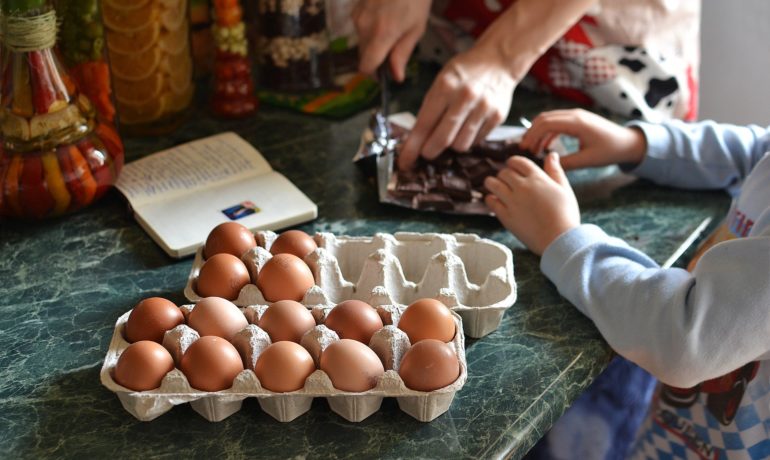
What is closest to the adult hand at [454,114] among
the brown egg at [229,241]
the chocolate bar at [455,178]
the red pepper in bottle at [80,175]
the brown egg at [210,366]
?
the chocolate bar at [455,178]

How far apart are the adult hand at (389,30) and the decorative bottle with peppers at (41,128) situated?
48 centimetres

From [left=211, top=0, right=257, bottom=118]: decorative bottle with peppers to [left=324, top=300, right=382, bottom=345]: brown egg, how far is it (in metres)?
0.76

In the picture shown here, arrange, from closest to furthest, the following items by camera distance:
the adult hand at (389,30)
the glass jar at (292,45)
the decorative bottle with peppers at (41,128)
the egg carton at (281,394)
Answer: the egg carton at (281,394)
the decorative bottle with peppers at (41,128)
the adult hand at (389,30)
the glass jar at (292,45)

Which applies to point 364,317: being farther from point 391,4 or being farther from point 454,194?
point 391,4

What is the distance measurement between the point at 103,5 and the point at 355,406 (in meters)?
0.87

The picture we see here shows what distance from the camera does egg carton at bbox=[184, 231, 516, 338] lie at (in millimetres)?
1081

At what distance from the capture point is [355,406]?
94cm

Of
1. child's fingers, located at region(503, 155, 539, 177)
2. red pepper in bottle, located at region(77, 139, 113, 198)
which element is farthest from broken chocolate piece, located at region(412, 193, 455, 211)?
red pepper in bottle, located at region(77, 139, 113, 198)

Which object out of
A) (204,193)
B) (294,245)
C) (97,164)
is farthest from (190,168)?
(294,245)

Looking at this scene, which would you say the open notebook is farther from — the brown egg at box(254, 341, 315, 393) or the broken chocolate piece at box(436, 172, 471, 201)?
the brown egg at box(254, 341, 315, 393)

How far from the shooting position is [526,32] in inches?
59.4

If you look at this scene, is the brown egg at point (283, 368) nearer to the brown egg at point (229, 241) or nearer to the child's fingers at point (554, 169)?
the brown egg at point (229, 241)

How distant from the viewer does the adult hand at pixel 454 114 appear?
143 cm

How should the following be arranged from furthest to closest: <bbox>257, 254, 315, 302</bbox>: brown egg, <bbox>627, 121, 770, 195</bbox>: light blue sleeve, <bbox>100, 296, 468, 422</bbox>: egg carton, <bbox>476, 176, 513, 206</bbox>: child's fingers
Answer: <bbox>627, 121, 770, 195</bbox>: light blue sleeve
<bbox>476, 176, 513, 206</bbox>: child's fingers
<bbox>257, 254, 315, 302</bbox>: brown egg
<bbox>100, 296, 468, 422</bbox>: egg carton
